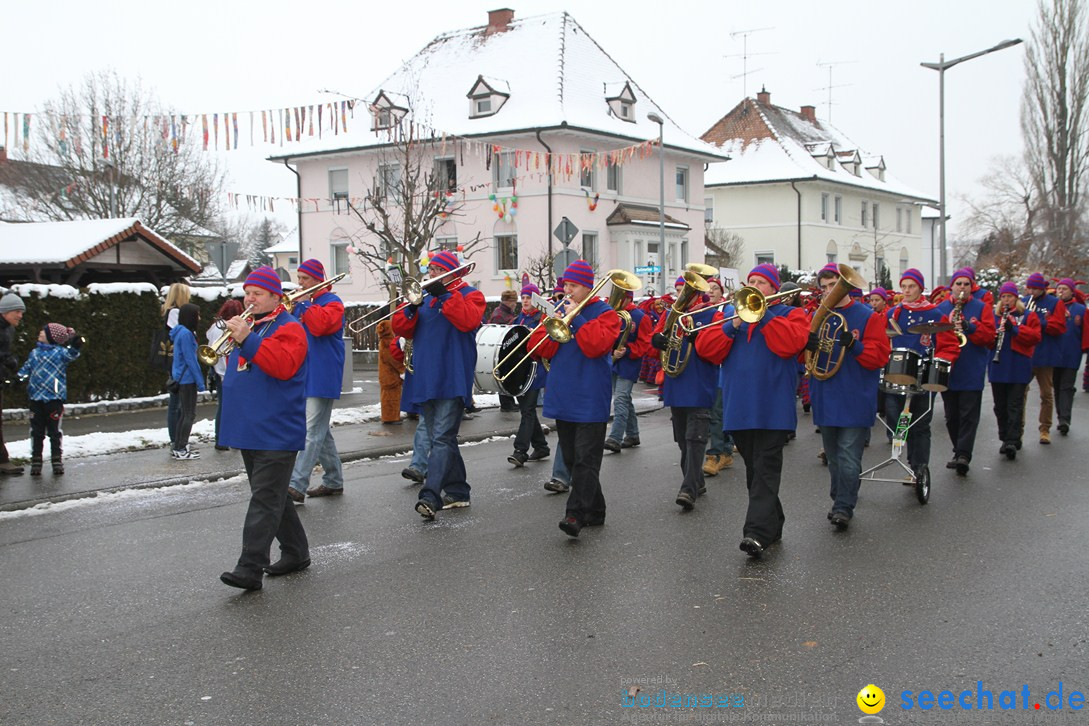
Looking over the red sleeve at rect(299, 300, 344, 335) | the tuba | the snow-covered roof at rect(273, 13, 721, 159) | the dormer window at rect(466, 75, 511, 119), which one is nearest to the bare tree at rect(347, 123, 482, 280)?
the snow-covered roof at rect(273, 13, 721, 159)

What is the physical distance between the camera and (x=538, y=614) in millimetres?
5754

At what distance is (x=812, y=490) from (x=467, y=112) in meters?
34.2

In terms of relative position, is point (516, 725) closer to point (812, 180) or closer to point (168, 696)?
point (168, 696)

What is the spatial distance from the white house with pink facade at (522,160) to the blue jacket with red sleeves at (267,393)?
3070 centimetres

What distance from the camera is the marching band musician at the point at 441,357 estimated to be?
8227 millimetres

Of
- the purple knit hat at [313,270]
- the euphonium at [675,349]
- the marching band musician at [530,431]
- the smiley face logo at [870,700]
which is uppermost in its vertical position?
the purple knit hat at [313,270]

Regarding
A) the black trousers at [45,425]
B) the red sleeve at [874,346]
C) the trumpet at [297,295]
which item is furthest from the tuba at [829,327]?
the black trousers at [45,425]

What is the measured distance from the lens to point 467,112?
4166 centimetres

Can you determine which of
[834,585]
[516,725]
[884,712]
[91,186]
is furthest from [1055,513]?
[91,186]

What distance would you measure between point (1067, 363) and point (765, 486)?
7.46m

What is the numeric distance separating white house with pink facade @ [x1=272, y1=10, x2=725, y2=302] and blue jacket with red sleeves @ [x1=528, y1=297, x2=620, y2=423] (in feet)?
96.5

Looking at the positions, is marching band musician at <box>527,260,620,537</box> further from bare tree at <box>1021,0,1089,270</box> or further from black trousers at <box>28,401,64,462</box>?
bare tree at <box>1021,0,1089,270</box>

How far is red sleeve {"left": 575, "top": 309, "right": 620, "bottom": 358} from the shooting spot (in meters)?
7.63

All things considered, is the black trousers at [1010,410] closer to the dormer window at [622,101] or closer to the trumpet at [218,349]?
the trumpet at [218,349]
